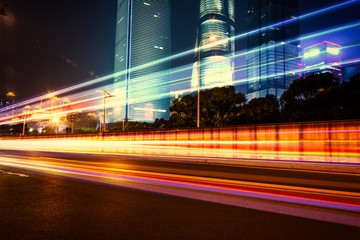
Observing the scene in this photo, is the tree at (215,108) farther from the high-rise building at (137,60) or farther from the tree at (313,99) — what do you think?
the high-rise building at (137,60)

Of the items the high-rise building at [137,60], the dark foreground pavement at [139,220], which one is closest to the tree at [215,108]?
the dark foreground pavement at [139,220]

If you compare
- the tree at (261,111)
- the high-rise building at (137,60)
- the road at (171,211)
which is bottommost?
the road at (171,211)

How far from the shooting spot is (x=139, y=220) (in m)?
4.27

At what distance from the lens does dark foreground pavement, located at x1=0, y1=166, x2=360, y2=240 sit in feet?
11.9

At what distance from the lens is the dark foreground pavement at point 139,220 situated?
3619 millimetres

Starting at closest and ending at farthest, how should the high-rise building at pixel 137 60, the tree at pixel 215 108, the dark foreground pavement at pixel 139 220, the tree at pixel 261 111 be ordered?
the dark foreground pavement at pixel 139 220, the tree at pixel 215 108, the tree at pixel 261 111, the high-rise building at pixel 137 60

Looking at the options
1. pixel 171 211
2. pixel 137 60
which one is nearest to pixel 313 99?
pixel 171 211

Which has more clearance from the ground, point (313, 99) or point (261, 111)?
point (313, 99)

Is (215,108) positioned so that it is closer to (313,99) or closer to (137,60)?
(313,99)

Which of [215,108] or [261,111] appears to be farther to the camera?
[261,111]

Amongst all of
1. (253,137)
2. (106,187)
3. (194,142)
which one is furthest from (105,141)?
(106,187)

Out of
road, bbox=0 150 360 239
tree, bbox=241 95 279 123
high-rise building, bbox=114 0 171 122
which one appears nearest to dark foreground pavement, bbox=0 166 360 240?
road, bbox=0 150 360 239

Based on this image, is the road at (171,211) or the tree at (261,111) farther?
the tree at (261,111)

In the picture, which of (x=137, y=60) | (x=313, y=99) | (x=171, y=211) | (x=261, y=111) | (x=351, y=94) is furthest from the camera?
(x=137, y=60)
